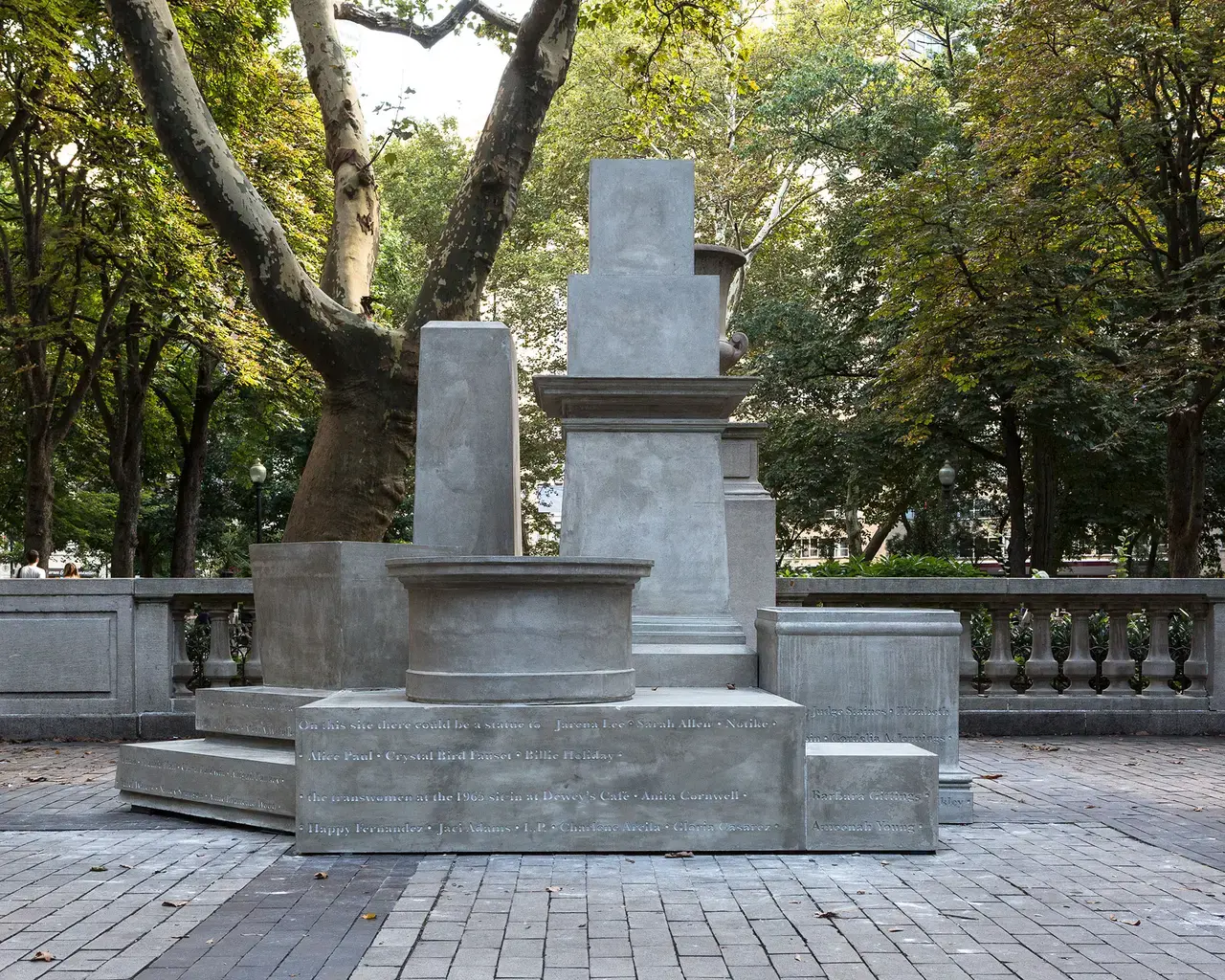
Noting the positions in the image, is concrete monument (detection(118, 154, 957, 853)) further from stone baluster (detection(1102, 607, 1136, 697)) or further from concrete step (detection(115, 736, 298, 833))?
stone baluster (detection(1102, 607, 1136, 697))

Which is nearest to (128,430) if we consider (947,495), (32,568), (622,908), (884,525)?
(32,568)

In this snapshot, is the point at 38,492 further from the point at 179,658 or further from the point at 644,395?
the point at 644,395

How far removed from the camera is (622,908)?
17.7 feet

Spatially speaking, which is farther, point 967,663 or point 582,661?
point 967,663

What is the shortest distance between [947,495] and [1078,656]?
65.6ft

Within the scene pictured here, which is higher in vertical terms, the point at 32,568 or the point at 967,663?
the point at 32,568

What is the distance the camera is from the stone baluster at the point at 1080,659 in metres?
12.1

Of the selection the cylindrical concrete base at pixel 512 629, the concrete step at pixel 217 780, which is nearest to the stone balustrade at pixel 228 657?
the concrete step at pixel 217 780

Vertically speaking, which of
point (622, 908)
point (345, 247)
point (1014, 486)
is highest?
point (345, 247)

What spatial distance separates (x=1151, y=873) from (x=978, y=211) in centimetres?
1597

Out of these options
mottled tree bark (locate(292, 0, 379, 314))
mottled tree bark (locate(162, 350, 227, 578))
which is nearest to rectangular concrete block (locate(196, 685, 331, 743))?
mottled tree bark (locate(292, 0, 379, 314))

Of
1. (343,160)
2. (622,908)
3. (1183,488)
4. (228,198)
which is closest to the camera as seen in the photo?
(622,908)

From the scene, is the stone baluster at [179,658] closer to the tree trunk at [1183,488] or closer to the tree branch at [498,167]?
the tree branch at [498,167]

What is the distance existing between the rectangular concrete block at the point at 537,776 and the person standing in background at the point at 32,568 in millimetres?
13442
